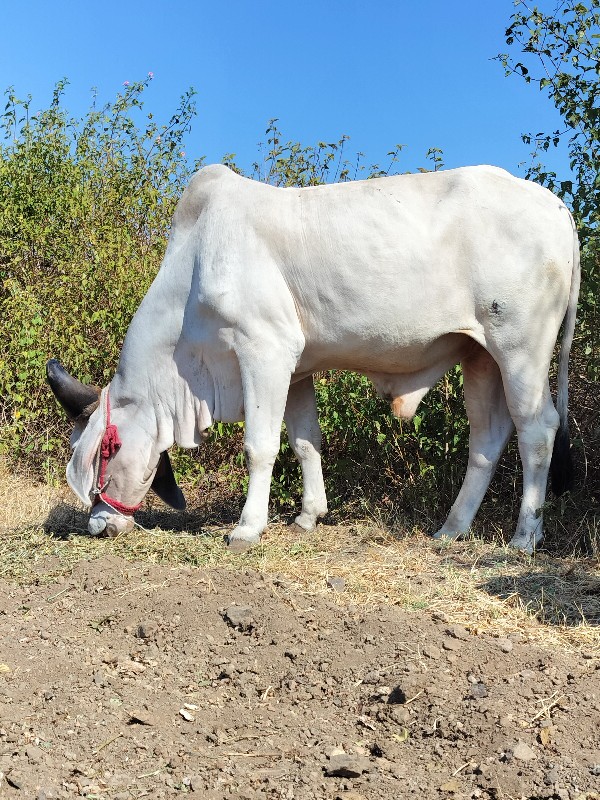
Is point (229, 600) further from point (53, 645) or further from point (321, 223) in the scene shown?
point (321, 223)

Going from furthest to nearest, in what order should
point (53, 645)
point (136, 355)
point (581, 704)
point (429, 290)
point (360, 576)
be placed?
point (136, 355) < point (429, 290) < point (360, 576) < point (53, 645) < point (581, 704)

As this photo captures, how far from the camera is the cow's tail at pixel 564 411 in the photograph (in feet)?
19.5

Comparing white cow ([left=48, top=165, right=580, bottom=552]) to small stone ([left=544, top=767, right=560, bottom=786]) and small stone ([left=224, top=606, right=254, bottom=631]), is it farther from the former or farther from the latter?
small stone ([left=544, top=767, right=560, bottom=786])

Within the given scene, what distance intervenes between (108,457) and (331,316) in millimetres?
1675

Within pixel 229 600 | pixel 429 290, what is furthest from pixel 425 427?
pixel 229 600

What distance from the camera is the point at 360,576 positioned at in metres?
5.31

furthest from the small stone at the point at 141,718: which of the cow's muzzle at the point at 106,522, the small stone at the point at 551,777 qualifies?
the cow's muzzle at the point at 106,522

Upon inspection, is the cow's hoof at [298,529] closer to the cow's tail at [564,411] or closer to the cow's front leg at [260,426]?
the cow's front leg at [260,426]

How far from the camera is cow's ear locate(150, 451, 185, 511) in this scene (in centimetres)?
645

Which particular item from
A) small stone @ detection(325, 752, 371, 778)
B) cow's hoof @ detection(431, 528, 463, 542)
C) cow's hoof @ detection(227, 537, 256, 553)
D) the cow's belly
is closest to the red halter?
cow's hoof @ detection(227, 537, 256, 553)

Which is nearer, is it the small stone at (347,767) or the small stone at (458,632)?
the small stone at (347,767)

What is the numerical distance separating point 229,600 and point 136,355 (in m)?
2.07

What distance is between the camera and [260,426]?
227 inches

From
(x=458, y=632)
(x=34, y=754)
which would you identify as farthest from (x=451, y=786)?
(x=34, y=754)
